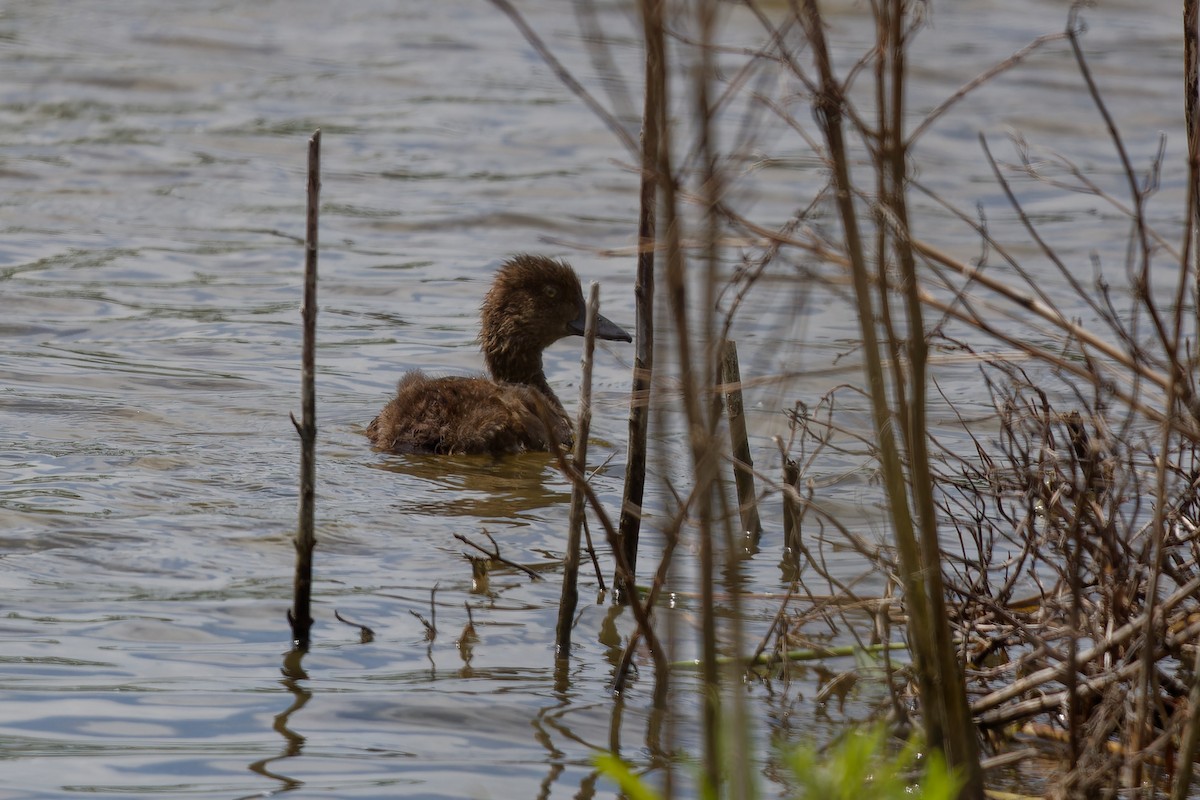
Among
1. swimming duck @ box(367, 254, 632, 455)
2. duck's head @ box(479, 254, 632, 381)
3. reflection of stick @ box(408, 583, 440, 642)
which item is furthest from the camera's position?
duck's head @ box(479, 254, 632, 381)

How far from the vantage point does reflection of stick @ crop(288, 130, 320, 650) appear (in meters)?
4.27

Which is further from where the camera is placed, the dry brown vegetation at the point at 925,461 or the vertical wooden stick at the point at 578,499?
the vertical wooden stick at the point at 578,499

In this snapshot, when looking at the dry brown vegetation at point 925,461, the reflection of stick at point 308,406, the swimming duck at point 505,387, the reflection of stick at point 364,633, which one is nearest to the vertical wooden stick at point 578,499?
the dry brown vegetation at point 925,461

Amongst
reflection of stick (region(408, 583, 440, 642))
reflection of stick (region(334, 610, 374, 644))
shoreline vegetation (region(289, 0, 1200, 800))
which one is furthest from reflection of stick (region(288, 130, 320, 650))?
reflection of stick (region(408, 583, 440, 642))

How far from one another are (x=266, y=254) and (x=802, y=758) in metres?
9.72

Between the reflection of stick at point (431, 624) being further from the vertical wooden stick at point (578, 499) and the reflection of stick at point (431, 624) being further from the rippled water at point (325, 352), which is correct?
the vertical wooden stick at point (578, 499)

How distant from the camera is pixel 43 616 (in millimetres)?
4922

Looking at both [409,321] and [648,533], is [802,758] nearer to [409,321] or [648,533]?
[648,533]

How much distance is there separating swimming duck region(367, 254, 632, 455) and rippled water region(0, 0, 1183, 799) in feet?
0.44

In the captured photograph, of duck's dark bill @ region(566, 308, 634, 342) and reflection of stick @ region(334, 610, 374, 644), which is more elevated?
duck's dark bill @ region(566, 308, 634, 342)

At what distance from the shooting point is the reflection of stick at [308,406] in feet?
14.0

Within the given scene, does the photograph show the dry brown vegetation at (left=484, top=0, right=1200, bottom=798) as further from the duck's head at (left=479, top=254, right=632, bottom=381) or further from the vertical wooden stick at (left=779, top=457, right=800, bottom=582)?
the duck's head at (left=479, top=254, right=632, bottom=381)

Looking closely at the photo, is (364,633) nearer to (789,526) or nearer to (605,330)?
(789,526)

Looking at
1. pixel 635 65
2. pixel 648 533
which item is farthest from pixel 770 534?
pixel 635 65
